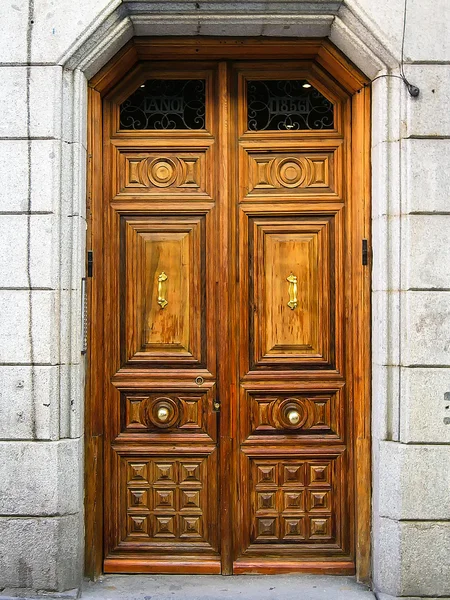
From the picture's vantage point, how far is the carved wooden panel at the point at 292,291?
5.19 meters

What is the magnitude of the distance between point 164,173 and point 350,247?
1572 mm

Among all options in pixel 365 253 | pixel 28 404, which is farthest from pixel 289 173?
pixel 28 404

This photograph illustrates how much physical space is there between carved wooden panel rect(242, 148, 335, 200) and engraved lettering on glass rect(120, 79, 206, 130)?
20.5 inches

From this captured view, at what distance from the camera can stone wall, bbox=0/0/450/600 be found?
4.66 meters

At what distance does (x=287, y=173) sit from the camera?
523cm

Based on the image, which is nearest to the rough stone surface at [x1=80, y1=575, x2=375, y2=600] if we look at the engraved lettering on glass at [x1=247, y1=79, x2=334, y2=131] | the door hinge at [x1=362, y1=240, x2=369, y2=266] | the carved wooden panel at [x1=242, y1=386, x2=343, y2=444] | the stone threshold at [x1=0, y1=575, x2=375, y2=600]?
the stone threshold at [x1=0, y1=575, x2=375, y2=600]

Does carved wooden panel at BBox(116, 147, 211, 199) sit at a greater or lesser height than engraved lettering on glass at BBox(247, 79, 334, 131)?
lesser

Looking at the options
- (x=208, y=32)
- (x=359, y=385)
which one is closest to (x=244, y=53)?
(x=208, y=32)

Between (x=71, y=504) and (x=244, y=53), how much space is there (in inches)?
143

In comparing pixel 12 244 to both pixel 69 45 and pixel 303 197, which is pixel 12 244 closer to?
pixel 69 45

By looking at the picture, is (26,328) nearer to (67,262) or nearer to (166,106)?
(67,262)

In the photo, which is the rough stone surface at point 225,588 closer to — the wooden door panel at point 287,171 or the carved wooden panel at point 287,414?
the carved wooden panel at point 287,414

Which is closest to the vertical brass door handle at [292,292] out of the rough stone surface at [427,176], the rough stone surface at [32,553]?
the rough stone surface at [427,176]

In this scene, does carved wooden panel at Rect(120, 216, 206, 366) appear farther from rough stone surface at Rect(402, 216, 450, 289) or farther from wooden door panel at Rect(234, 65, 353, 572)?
rough stone surface at Rect(402, 216, 450, 289)
